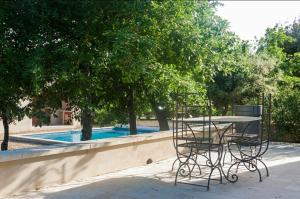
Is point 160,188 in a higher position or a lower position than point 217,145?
lower

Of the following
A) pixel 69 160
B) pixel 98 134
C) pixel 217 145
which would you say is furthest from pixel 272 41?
pixel 69 160

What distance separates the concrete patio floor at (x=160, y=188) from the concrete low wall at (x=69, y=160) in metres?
0.14

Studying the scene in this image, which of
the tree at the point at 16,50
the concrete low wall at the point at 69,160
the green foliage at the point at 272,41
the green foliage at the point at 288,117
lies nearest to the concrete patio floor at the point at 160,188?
the concrete low wall at the point at 69,160

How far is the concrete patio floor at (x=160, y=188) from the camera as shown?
4.81 metres

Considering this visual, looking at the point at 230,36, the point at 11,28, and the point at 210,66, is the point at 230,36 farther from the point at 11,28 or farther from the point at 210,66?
the point at 11,28

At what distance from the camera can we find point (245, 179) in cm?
578

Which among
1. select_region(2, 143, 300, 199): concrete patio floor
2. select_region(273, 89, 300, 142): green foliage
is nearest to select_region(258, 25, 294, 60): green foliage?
select_region(273, 89, 300, 142): green foliage

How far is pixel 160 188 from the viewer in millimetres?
5215

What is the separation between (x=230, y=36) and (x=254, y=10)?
1398 cm

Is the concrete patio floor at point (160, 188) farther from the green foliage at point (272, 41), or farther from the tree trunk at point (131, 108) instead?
the green foliage at point (272, 41)

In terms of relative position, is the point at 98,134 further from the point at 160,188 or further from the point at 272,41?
the point at 160,188

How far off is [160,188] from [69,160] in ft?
4.70

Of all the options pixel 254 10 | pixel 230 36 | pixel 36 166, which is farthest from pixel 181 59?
pixel 254 10

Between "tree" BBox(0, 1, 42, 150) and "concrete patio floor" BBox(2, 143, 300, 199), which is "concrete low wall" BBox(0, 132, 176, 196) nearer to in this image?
"concrete patio floor" BBox(2, 143, 300, 199)
